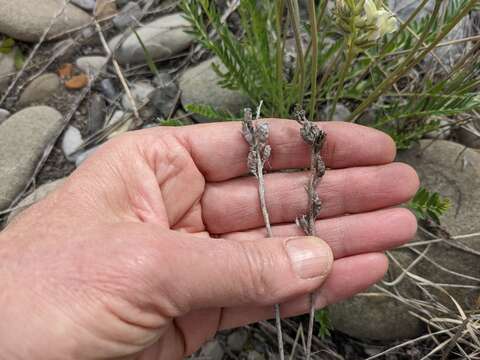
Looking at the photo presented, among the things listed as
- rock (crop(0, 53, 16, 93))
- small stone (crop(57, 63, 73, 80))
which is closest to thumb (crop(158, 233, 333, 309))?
small stone (crop(57, 63, 73, 80))

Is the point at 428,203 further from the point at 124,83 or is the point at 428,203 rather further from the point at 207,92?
the point at 124,83

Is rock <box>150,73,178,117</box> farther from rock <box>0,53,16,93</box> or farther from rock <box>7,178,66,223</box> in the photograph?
rock <box>0,53,16,93</box>

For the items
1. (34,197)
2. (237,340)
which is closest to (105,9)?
(34,197)

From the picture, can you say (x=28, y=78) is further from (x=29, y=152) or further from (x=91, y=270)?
(x=91, y=270)

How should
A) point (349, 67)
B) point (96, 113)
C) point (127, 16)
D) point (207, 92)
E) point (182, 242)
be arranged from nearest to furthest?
point (182, 242)
point (349, 67)
point (207, 92)
point (96, 113)
point (127, 16)

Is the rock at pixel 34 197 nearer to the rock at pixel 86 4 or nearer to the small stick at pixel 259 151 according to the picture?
the small stick at pixel 259 151

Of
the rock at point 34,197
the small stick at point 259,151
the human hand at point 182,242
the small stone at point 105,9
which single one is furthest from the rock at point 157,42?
the small stick at point 259,151

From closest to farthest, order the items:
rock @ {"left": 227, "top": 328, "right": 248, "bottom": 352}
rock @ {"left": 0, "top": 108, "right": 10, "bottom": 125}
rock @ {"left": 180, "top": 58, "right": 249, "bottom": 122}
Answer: rock @ {"left": 227, "top": 328, "right": 248, "bottom": 352}, rock @ {"left": 180, "top": 58, "right": 249, "bottom": 122}, rock @ {"left": 0, "top": 108, "right": 10, "bottom": 125}
